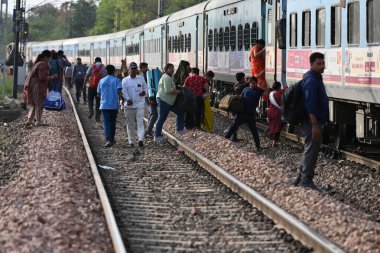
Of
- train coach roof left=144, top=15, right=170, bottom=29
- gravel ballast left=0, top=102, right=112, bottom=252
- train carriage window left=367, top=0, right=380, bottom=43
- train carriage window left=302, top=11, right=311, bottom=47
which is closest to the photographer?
gravel ballast left=0, top=102, right=112, bottom=252

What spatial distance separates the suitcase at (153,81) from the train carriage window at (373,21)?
25.5 feet

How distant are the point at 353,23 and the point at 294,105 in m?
3.19

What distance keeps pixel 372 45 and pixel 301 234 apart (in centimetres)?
523

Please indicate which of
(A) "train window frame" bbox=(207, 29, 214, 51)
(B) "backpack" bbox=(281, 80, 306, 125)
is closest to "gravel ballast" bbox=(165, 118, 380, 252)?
(B) "backpack" bbox=(281, 80, 306, 125)

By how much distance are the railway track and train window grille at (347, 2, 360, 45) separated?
2964mm

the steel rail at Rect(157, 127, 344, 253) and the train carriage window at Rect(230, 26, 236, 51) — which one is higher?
the train carriage window at Rect(230, 26, 236, 51)

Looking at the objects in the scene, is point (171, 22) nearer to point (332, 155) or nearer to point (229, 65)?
point (229, 65)

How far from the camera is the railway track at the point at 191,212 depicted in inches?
344

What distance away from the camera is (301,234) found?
877 cm

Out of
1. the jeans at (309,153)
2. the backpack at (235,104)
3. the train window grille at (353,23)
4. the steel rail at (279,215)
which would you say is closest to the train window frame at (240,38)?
the backpack at (235,104)

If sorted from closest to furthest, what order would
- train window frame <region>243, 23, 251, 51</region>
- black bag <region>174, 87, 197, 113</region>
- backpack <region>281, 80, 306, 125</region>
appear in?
backpack <region>281, 80, 306, 125</region>, black bag <region>174, 87, 197, 113</region>, train window frame <region>243, 23, 251, 51</region>

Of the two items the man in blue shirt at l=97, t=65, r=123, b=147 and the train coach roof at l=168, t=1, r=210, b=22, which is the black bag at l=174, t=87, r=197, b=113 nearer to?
the man in blue shirt at l=97, t=65, r=123, b=147

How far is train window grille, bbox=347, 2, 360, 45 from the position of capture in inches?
549

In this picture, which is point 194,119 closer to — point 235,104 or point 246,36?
point 246,36
